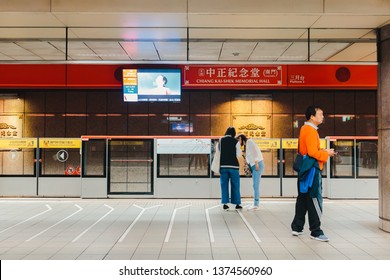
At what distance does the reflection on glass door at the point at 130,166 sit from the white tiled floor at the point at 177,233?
1.28 m

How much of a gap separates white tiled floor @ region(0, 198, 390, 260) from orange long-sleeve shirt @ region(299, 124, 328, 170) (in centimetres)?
115

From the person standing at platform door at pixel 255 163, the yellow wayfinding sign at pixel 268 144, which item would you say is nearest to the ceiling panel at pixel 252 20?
the person standing at platform door at pixel 255 163

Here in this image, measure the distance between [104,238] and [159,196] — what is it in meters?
4.78

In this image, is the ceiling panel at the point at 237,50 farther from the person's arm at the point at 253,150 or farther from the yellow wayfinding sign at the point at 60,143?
the yellow wayfinding sign at the point at 60,143

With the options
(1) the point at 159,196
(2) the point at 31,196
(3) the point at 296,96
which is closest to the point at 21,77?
A: (2) the point at 31,196

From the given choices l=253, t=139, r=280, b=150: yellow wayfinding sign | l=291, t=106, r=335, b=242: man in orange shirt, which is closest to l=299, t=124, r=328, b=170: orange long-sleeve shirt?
l=291, t=106, r=335, b=242: man in orange shirt

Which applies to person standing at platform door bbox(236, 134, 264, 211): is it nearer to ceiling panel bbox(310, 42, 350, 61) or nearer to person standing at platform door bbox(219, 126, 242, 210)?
person standing at platform door bbox(219, 126, 242, 210)

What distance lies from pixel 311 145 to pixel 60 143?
24.6 feet

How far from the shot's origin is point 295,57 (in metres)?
10.6

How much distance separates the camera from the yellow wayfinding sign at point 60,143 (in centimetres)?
1130

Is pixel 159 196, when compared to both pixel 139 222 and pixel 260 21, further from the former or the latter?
pixel 260 21

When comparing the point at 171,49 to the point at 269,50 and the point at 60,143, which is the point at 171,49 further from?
the point at 60,143

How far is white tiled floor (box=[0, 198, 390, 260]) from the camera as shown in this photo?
520 centimetres

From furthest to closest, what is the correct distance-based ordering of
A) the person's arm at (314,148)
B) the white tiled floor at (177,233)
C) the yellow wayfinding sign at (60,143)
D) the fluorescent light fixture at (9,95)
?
the fluorescent light fixture at (9,95)
the yellow wayfinding sign at (60,143)
the person's arm at (314,148)
the white tiled floor at (177,233)
